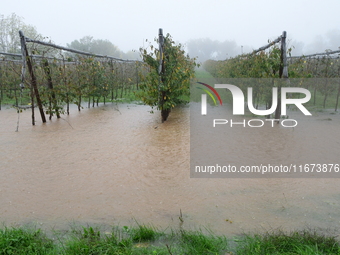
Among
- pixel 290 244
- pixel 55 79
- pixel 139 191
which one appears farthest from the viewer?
pixel 55 79

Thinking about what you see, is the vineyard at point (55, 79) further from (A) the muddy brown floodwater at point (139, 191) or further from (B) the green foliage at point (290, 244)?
(B) the green foliage at point (290, 244)

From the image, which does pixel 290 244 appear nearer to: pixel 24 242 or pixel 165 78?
pixel 24 242

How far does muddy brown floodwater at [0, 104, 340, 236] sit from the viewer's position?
381 centimetres

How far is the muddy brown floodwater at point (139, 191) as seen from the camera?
3.81m

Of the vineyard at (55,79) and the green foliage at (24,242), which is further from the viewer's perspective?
the vineyard at (55,79)

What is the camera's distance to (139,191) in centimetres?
465

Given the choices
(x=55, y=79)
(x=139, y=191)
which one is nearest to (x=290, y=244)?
(x=139, y=191)

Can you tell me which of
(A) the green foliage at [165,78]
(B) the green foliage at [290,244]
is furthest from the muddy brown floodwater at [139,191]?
(A) the green foliage at [165,78]

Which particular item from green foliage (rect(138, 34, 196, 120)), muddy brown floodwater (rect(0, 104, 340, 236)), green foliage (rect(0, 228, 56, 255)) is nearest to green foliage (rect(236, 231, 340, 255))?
muddy brown floodwater (rect(0, 104, 340, 236))

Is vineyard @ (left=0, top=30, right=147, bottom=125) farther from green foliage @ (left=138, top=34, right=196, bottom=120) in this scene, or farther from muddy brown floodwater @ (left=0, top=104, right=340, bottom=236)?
muddy brown floodwater @ (left=0, top=104, right=340, bottom=236)

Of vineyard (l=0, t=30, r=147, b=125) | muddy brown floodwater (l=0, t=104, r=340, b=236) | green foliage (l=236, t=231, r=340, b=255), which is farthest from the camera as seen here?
vineyard (l=0, t=30, r=147, b=125)

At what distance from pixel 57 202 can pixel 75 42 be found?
282 ft

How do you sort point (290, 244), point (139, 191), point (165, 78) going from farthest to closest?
point (165, 78), point (139, 191), point (290, 244)

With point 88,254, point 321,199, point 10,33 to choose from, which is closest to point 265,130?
point 321,199
